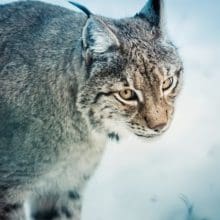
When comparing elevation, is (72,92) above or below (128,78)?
below

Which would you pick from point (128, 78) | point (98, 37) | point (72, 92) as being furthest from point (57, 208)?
point (98, 37)

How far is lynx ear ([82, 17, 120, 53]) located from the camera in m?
4.52

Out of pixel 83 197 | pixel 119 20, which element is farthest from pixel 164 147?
pixel 119 20

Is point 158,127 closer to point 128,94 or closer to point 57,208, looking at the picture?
point 128,94

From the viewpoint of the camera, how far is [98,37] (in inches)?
180

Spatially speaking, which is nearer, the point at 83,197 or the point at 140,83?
the point at 140,83

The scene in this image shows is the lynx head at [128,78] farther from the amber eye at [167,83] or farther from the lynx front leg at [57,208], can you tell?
the lynx front leg at [57,208]

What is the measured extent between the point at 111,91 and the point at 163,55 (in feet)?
1.29

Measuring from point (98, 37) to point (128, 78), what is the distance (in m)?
0.30

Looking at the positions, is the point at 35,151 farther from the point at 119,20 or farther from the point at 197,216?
the point at 197,216

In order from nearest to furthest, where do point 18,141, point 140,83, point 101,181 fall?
point 140,83
point 18,141
point 101,181

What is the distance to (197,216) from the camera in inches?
227

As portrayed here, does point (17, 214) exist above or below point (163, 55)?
below

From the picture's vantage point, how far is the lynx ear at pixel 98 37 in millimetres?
4520
